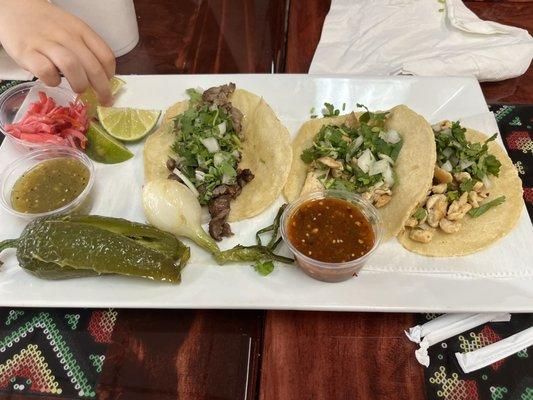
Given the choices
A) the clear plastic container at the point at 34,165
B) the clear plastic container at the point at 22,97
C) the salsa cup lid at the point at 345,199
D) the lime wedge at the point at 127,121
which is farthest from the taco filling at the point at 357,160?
the clear plastic container at the point at 22,97

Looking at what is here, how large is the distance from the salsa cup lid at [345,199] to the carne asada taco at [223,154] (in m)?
0.20

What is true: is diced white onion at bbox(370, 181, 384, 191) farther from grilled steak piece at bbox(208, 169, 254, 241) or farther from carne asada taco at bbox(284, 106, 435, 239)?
grilled steak piece at bbox(208, 169, 254, 241)

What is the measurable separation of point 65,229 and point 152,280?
1.32 ft

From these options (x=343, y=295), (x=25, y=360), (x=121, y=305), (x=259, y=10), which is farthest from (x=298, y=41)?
(x=25, y=360)

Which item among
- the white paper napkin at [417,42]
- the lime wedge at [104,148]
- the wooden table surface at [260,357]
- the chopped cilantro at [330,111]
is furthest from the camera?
the white paper napkin at [417,42]

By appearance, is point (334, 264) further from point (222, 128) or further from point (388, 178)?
point (222, 128)

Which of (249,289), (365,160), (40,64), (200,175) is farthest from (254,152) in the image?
(40,64)

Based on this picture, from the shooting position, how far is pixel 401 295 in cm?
164

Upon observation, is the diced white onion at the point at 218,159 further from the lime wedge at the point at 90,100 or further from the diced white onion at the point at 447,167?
the diced white onion at the point at 447,167

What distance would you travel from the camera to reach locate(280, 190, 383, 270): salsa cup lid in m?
1.63

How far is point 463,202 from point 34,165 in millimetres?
2069

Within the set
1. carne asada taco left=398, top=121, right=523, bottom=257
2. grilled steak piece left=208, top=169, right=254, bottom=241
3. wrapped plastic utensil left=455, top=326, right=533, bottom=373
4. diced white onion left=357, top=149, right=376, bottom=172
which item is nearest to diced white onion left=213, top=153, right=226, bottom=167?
grilled steak piece left=208, top=169, right=254, bottom=241

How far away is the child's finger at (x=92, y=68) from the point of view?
6.41 feet

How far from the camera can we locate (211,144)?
2123 mm
